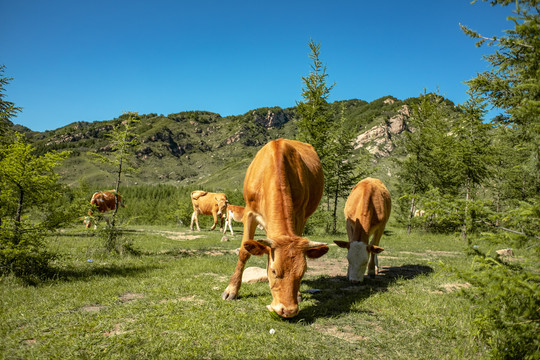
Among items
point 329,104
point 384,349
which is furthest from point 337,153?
point 384,349

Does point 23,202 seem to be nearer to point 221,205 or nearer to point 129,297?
point 129,297

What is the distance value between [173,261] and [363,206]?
655cm

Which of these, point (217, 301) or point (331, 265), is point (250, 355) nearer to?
point (217, 301)

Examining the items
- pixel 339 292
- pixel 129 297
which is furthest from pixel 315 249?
pixel 129 297

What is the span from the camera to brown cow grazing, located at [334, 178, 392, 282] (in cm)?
684

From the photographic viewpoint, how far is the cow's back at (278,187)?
5.11m

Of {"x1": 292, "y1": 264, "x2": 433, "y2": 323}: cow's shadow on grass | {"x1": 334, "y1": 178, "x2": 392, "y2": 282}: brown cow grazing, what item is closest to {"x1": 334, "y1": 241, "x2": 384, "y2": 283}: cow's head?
{"x1": 334, "y1": 178, "x2": 392, "y2": 282}: brown cow grazing

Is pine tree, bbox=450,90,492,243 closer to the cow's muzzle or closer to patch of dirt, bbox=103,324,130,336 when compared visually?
the cow's muzzle

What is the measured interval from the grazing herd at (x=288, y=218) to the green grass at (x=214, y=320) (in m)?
0.53

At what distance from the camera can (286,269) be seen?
14.3 ft

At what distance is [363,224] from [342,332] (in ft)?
11.2

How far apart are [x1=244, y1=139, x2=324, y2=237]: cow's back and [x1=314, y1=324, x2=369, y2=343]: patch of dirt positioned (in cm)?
159

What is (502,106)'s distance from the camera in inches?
248

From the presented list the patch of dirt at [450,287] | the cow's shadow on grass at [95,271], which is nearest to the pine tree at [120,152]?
the cow's shadow on grass at [95,271]
